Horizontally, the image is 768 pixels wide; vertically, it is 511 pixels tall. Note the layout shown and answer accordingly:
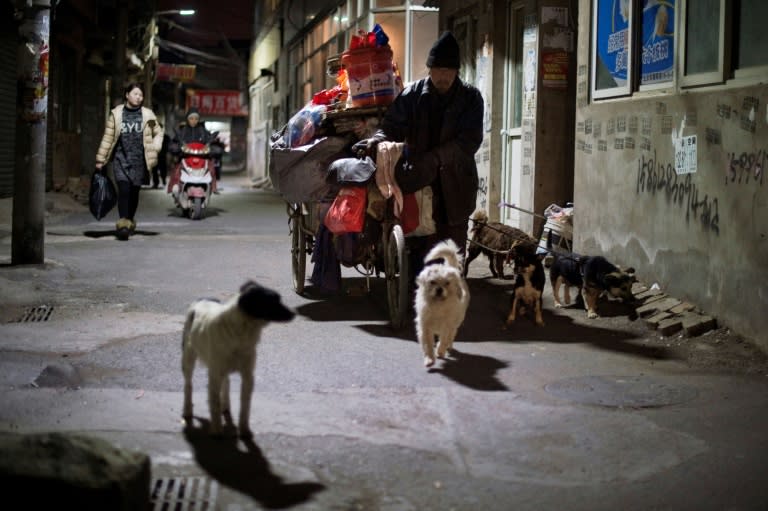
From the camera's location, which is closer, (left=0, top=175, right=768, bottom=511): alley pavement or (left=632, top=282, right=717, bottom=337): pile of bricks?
(left=0, top=175, right=768, bottom=511): alley pavement

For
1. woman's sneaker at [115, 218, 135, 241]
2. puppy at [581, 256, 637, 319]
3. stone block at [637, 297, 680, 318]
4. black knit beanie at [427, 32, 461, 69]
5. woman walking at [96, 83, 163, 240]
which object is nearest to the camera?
black knit beanie at [427, 32, 461, 69]

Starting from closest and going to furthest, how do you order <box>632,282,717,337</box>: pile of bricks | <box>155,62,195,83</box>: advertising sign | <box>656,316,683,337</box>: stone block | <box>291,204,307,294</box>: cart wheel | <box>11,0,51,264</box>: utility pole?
<box>632,282,717,337</box>: pile of bricks → <box>656,316,683,337</box>: stone block → <box>291,204,307,294</box>: cart wheel → <box>11,0,51,264</box>: utility pole → <box>155,62,195,83</box>: advertising sign

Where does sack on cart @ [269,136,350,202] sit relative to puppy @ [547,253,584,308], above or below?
above

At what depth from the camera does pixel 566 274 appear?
927 cm

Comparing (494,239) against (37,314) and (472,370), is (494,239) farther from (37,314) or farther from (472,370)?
(37,314)

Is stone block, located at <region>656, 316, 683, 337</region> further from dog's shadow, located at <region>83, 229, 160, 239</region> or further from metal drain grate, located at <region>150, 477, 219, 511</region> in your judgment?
dog's shadow, located at <region>83, 229, 160, 239</region>

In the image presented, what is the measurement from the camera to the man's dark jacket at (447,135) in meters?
8.30

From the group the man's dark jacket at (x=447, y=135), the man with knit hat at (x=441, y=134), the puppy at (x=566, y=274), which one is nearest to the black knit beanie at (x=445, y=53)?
the man with knit hat at (x=441, y=134)

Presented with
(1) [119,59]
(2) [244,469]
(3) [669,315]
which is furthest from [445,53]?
(1) [119,59]

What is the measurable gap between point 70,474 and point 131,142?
37.8 ft

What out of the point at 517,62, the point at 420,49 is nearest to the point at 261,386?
the point at 517,62

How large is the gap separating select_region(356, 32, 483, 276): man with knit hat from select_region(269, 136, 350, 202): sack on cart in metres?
0.54

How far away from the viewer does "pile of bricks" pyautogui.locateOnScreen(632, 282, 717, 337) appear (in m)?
7.88

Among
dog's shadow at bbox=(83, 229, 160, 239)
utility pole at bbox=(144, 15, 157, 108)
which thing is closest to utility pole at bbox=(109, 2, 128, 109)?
utility pole at bbox=(144, 15, 157, 108)
